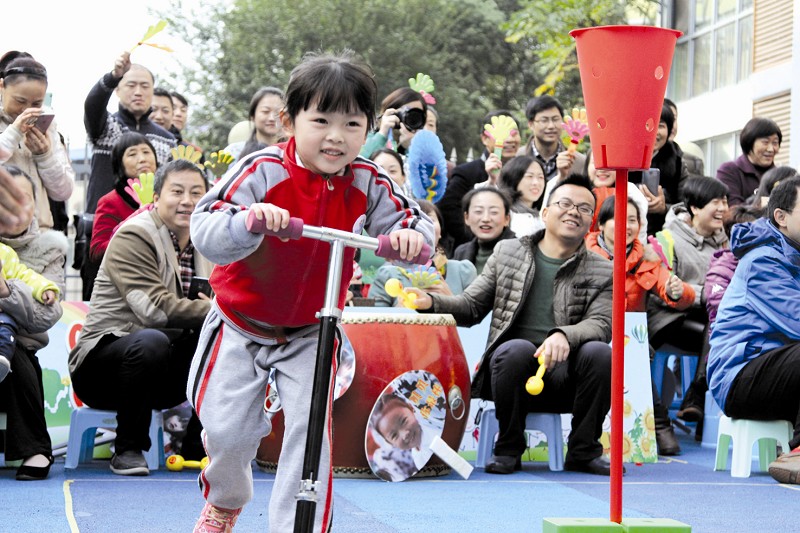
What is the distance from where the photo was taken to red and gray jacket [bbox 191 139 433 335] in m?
3.46

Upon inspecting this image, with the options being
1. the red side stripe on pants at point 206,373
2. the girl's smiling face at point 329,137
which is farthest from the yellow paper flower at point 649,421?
the girl's smiling face at point 329,137

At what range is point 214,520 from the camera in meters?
3.70

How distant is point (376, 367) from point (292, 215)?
2268 mm

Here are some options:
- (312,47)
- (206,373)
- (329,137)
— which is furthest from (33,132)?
(312,47)

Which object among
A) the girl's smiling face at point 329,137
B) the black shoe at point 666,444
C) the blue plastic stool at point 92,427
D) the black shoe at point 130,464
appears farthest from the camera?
the black shoe at point 666,444

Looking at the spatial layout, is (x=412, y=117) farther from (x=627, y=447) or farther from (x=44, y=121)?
(x=627, y=447)

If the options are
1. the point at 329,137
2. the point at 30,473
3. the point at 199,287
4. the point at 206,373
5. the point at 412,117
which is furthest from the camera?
the point at 412,117

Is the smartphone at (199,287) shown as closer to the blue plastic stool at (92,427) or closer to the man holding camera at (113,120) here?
the blue plastic stool at (92,427)

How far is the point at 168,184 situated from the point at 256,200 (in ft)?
8.11

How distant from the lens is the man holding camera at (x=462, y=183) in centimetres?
805

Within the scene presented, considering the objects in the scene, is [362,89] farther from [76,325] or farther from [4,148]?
[76,325]

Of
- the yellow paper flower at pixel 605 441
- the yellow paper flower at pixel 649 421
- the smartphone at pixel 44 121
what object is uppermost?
the smartphone at pixel 44 121

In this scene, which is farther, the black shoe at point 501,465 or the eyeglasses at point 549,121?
the eyeglasses at point 549,121

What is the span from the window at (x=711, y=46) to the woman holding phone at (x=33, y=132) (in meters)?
11.8
